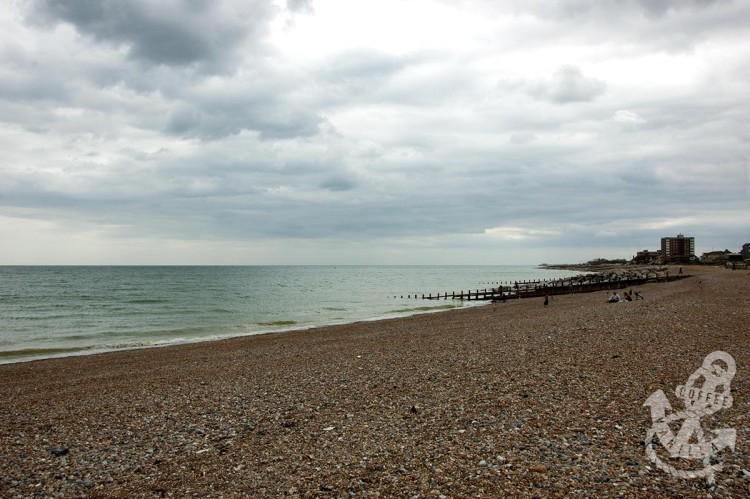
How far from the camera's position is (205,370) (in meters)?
15.5

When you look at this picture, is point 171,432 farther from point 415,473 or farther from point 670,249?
point 670,249

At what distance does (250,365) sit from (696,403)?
499 inches

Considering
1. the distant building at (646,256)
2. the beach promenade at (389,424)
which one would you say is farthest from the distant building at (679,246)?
the beach promenade at (389,424)

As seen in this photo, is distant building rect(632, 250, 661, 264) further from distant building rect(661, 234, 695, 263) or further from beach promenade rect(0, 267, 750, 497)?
beach promenade rect(0, 267, 750, 497)

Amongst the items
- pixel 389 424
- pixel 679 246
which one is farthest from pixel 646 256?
pixel 389 424

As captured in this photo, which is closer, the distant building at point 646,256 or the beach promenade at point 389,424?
the beach promenade at point 389,424

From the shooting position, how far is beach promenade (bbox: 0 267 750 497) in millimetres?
6000

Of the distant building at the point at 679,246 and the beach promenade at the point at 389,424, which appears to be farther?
the distant building at the point at 679,246

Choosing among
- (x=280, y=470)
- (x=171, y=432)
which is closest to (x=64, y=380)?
(x=171, y=432)

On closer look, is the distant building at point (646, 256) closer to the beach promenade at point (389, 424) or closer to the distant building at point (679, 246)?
the distant building at point (679, 246)

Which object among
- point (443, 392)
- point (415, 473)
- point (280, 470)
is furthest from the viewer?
point (443, 392)

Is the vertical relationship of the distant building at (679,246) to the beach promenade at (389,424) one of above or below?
above

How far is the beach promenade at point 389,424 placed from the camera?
6.00 metres

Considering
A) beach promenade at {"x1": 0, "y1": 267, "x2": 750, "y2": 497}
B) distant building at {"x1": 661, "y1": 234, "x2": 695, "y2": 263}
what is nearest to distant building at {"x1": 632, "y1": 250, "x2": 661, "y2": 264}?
distant building at {"x1": 661, "y1": 234, "x2": 695, "y2": 263}
